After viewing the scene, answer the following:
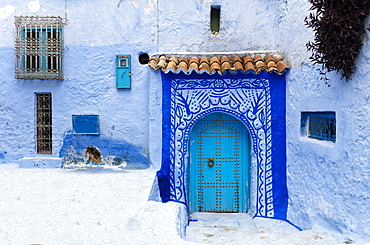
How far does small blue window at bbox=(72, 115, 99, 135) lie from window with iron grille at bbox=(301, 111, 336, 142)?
3.63 meters

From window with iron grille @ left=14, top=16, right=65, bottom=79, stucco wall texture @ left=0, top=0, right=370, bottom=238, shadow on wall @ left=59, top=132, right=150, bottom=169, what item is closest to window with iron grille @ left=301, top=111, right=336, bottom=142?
stucco wall texture @ left=0, top=0, right=370, bottom=238

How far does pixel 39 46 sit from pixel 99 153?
2.22 meters

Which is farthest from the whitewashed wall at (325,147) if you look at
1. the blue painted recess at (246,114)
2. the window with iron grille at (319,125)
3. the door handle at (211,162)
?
the door handle at (211,162)

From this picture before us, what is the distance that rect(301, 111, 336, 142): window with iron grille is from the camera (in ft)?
14.7

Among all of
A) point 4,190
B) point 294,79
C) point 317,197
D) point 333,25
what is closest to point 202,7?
point 294,79

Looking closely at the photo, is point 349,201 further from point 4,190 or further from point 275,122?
point 4,190

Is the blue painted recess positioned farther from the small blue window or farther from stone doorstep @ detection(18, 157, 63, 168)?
stone doorstep @ detection(18, 157, 63, 168)

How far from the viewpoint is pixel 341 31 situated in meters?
3.43

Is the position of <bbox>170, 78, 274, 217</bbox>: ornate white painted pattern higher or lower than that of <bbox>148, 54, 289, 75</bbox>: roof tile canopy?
lower

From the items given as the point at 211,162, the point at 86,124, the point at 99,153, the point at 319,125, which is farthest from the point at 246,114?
the point at 86,124

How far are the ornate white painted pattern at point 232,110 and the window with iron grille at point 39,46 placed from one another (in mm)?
2213

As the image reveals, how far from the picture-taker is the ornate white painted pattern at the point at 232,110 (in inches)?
225

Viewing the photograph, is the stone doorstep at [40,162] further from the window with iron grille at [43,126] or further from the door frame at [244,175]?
the door frame at [244,175]

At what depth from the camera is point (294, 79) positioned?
532 centimetres
